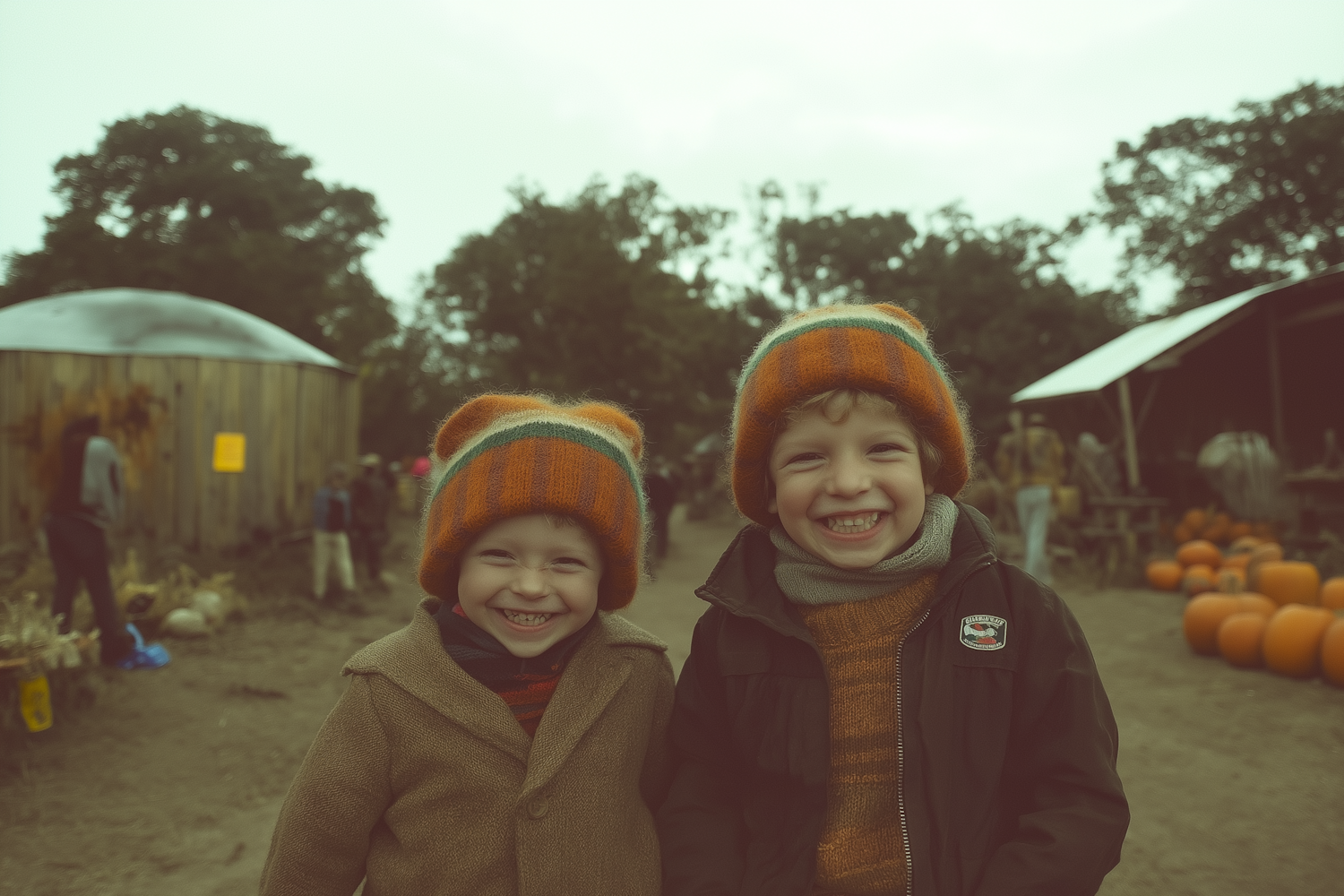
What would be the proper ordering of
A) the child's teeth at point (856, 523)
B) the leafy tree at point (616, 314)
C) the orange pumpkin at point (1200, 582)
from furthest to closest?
1. the leafy tree at point (616, 314)
2. the orange pumpkin at point (1200, 582)
3. the child's teeth at point (856, 523)

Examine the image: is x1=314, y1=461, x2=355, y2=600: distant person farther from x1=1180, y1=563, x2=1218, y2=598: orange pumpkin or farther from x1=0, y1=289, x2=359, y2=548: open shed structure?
x1=1180, y1=563, x2=1218, y2=598: orange pumpkin

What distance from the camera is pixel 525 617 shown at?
174 cm

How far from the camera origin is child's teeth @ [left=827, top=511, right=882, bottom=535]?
66.1 inches

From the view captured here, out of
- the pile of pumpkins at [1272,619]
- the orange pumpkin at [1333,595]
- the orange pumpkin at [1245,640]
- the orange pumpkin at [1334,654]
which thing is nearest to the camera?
the orange pumpkin at [1334,654]

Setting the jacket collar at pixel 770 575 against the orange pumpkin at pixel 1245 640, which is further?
the orange pumpkin at pixel 1245 640

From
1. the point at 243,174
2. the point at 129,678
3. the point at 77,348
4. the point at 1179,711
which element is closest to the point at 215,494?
the point at 77,348

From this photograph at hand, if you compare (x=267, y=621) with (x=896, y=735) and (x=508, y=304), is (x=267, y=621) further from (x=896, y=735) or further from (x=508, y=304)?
(x=508, y=304)

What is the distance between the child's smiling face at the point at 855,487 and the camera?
5.44 feet

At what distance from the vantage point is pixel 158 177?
118ft

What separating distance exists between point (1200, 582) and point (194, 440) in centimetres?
1205

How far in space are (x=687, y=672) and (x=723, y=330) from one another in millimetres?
25875

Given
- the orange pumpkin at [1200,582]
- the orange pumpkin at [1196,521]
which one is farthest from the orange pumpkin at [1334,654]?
the orange pumpkin at [1196,521]

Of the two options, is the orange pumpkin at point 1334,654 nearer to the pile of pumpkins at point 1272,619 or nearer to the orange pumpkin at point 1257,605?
the pile of pumpkins at point 1272,619

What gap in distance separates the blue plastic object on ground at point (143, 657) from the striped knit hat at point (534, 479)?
21.5 feet
